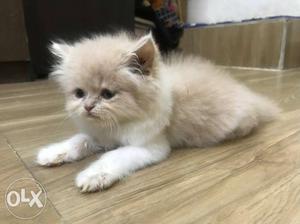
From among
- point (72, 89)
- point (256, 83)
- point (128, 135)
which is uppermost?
point (72, 89)

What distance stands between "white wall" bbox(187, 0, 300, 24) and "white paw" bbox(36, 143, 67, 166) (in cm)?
288

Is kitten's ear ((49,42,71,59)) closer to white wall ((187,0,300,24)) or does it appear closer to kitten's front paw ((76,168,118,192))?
kitten's front paw ((76,168,118,192))

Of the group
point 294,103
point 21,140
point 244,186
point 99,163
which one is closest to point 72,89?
point 99,163

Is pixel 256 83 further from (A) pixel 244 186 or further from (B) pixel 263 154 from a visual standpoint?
(A) pixel 244 186

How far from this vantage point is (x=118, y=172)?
79cm

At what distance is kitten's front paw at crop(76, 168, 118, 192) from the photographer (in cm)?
73

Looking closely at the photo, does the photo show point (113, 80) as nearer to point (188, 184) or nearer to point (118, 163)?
point (118, 163)

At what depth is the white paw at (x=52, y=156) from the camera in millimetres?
873

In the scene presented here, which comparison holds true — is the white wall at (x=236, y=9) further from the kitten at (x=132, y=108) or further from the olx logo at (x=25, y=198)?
the olx logo at (x=25, y=198)

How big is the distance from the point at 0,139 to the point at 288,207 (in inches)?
36.1

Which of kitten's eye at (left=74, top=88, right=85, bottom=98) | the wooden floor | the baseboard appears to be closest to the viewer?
the wooden floor

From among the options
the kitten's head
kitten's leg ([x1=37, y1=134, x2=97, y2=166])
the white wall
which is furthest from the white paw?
the white wall

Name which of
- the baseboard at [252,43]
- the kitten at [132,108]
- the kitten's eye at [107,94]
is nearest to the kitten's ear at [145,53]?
the kitten at [132,108]

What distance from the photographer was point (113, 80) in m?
0.82
